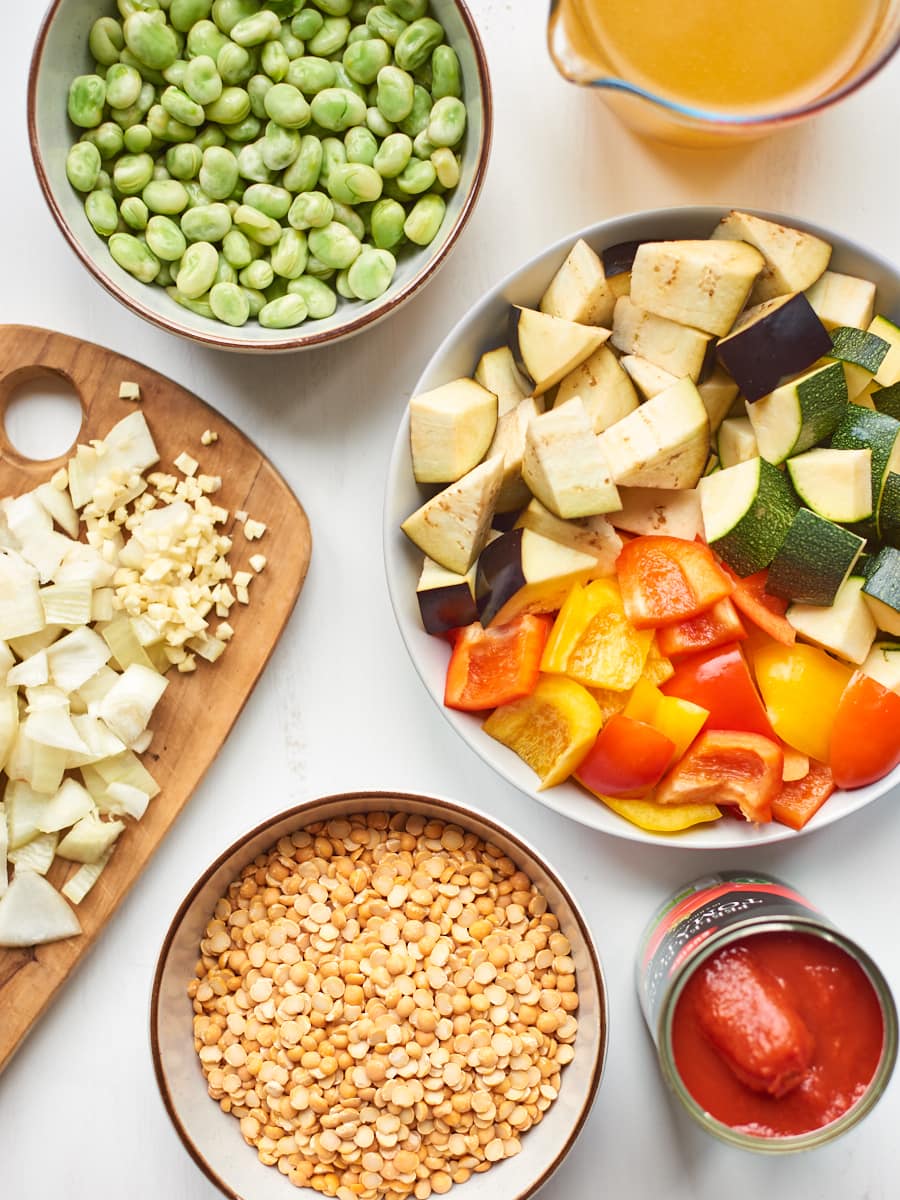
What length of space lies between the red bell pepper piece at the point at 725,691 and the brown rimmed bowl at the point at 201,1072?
363mm

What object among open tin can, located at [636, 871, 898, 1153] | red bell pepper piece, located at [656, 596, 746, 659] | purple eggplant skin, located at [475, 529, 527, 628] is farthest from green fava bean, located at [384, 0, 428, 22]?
open tin can, located at [636, 871, 898, 1153]

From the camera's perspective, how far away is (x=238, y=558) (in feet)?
6.25

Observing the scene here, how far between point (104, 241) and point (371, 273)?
45cm

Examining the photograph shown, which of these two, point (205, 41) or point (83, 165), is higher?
point (205, 41)

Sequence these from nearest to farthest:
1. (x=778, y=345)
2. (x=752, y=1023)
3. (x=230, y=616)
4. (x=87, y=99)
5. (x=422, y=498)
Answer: (x=752, y=1023) < (x=778, y=345) < (x=87, y=99) < (x=422, y=498) < (x=230, y=616)

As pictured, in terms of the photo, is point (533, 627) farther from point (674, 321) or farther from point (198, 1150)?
point (198, 1150)

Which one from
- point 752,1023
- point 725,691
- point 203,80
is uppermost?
point 203,80

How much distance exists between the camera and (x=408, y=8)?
1682 millimetres

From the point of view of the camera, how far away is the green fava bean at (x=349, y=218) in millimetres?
1723

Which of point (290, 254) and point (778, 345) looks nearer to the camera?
point (778, 345)

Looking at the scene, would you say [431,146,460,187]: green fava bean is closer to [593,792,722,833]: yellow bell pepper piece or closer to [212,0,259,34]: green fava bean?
[212,0,259,34]: green fava bean

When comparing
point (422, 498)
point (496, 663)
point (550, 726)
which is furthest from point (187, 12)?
point (550, 726)

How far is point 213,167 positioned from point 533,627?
2.94 feet

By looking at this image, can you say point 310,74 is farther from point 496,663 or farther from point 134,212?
point 496,663
